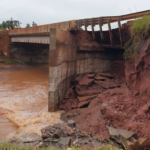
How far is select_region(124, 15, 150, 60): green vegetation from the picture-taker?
843 cm

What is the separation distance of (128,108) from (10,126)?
5.35 m

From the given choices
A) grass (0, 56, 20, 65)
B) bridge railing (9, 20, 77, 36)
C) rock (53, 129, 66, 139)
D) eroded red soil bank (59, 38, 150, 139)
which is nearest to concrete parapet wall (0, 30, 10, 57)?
grass (0, 56, 20, 65)

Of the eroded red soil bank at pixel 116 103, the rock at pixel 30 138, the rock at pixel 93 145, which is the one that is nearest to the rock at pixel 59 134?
the rock at pixel 30 138

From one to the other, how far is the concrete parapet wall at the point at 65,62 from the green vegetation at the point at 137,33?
3.76 meters

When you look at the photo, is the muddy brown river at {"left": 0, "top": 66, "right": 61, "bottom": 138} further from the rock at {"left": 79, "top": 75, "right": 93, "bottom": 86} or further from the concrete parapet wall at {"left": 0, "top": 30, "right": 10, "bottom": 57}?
the concrete parapet wall at {"left": 0, "top": 30, "right": 10, "bottom": 57}

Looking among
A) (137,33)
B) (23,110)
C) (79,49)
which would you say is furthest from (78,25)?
(23,110)

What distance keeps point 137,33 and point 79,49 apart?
4.79 metres

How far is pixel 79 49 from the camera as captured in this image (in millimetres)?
13070

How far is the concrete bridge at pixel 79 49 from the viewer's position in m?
10.9

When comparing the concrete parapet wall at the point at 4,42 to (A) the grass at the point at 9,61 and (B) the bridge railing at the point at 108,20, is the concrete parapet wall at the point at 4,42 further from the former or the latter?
(B) the bridge railing at the point at 108,20

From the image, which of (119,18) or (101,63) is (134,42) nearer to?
(119,18)

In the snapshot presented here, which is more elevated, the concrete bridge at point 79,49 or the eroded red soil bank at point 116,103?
the concrete bridge at point 79,49

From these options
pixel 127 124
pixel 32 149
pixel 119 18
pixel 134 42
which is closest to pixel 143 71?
pixel 134 42

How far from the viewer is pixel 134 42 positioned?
9375mm
